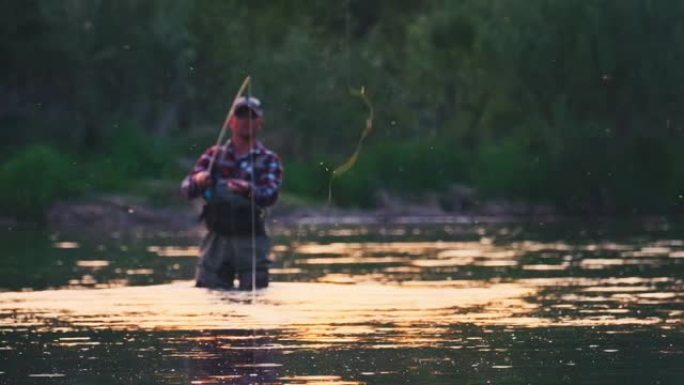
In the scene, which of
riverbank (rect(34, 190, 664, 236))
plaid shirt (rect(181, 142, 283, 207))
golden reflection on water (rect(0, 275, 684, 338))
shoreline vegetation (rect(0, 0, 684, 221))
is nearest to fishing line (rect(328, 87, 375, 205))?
shoreline vegetation (rect(0, 0, 684, 221))

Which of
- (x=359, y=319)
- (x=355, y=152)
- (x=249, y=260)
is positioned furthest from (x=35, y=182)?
(x=359, y=319)

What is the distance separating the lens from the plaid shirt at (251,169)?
22.8 m

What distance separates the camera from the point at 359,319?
66.9ft

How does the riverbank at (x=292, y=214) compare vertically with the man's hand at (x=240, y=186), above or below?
below

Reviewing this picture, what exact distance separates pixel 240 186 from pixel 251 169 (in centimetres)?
23

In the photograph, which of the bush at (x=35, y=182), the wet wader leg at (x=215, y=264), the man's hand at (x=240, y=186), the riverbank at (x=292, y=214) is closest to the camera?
the man's hand at (x=240, y=186)

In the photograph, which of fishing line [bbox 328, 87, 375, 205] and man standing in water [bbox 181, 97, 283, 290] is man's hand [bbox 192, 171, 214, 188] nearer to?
man standing in water [bbox 181, 97, 283, 290]

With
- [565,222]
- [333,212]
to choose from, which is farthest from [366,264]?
[333,212]

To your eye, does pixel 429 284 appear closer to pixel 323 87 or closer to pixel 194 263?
pixel 194 263

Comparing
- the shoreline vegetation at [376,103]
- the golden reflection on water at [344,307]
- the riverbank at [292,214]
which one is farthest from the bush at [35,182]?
the golden reflection on water at [344,307]

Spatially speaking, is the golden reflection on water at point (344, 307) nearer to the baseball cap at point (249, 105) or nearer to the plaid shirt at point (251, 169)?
the plaid shirt at point (251, 169)

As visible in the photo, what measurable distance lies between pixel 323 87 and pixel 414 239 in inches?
898

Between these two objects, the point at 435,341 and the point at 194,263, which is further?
the point at 194,263

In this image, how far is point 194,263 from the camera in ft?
105
